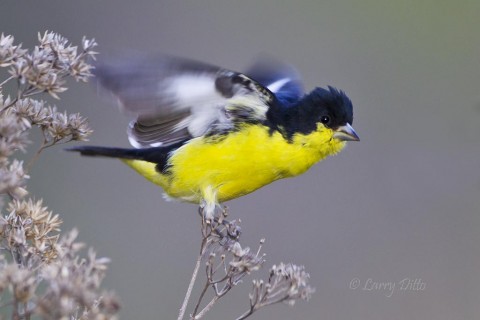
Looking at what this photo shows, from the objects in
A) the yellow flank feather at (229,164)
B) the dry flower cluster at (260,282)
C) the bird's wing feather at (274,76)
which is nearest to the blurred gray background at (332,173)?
the bird's wing feather at (274,76)

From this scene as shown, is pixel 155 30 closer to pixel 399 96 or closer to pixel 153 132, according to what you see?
pixel 399 96

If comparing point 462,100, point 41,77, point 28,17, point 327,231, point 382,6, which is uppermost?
point 382,6

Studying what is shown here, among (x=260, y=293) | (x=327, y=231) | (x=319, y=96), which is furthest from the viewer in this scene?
(x=327, y=231)

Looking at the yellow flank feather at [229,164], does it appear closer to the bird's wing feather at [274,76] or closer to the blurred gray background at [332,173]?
the bird's wing feather at [274,76]

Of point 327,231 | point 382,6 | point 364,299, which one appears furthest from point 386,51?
point 364,299

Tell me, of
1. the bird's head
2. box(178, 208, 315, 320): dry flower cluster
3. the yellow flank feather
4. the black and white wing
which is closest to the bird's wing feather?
the bird's head

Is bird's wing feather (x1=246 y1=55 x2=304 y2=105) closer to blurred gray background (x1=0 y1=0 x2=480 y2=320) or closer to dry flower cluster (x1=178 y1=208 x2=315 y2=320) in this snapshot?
blurred gray background (x1=0 y1=0 x2=480 y2=320)
